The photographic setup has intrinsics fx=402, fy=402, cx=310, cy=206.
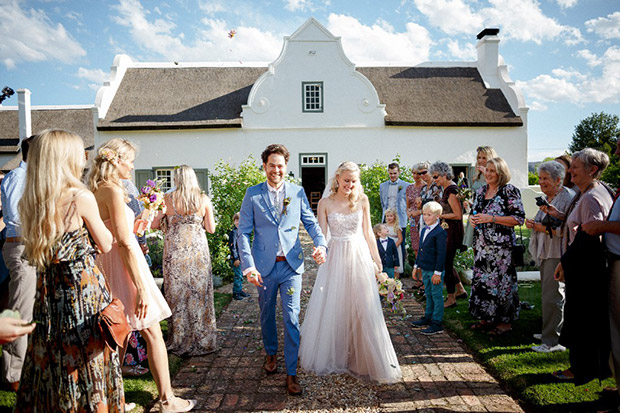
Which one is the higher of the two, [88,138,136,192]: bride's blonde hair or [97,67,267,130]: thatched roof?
[97,67,267,130]: thatched roof

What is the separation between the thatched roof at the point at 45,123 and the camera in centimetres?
1977

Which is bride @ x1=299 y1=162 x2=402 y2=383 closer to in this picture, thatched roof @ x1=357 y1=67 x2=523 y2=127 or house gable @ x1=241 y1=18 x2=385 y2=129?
house gable @ x1=241 y1=18 x2=385 y2=129

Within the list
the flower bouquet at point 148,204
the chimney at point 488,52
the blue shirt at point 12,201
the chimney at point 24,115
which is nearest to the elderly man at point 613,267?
the flower bouquet at point 148,204

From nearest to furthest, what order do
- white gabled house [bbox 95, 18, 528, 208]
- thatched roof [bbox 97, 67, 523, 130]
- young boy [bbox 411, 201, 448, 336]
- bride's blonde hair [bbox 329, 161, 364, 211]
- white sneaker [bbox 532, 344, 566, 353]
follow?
bride's blonde hair [bbox 329, 161, 364, 211] → white sneaker [bbox 532, 344, 566, 353] → young boy [bbox 411, 201, 448, 336] → white gabled house [bbox 95, 18, 528, 208] → thatched roof [bbox 97, 67, 523, 130]

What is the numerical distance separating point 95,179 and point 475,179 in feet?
19.4

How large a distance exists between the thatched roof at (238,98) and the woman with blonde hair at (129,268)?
1428cm

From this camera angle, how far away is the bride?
13.8ft

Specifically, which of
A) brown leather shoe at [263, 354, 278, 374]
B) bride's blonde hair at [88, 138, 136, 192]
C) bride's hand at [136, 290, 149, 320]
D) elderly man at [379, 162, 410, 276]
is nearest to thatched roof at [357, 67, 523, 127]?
elderly man at [379, 162, 410, 276]

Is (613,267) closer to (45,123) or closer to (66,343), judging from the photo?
(66,343)

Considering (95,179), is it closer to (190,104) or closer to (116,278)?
(116,278)

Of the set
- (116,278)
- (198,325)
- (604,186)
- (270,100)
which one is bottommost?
(198,325)

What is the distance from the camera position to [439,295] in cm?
546

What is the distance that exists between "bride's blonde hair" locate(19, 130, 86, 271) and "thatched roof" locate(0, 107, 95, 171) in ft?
63.3

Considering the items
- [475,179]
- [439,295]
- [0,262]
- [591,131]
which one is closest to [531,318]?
[439,295]
